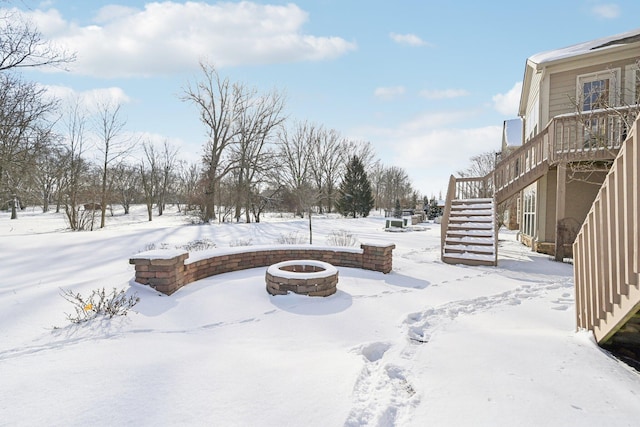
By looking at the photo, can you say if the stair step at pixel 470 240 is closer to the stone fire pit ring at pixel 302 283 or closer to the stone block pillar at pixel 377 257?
the stone block pillar at pixel 377 257

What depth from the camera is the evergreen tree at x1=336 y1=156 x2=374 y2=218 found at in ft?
98.4

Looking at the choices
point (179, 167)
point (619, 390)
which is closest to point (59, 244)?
point (619, 390)

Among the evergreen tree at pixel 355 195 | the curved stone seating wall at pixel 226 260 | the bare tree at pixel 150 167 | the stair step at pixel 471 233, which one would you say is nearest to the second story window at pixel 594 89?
the stair step at pixel 471 233

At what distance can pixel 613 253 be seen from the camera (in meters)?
2.31

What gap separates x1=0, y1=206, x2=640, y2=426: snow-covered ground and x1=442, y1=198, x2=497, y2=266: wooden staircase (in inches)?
92.4

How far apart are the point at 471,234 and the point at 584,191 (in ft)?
12.1

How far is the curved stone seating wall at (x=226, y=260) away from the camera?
4.00 m

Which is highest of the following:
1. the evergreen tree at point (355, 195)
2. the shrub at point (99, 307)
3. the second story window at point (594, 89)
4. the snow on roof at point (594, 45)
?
the snow on roof at point (594, 45)

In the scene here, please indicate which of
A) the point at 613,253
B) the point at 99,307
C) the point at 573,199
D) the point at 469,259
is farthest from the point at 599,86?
the point at 99,307

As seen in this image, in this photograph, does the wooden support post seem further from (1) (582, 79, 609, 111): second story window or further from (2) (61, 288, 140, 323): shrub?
(2) (61, 288, 140, 323): shrub

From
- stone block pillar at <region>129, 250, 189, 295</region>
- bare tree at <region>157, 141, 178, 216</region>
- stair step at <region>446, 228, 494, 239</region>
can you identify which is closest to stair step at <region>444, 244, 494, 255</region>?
stair step at <region>446, 228, 494, 239</region>

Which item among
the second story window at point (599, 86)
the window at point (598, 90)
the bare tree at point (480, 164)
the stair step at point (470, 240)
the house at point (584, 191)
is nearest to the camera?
the house at point (584, 191)

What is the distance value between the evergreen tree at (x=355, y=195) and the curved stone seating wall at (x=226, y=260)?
23.7m

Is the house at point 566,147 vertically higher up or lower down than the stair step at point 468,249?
higher up
